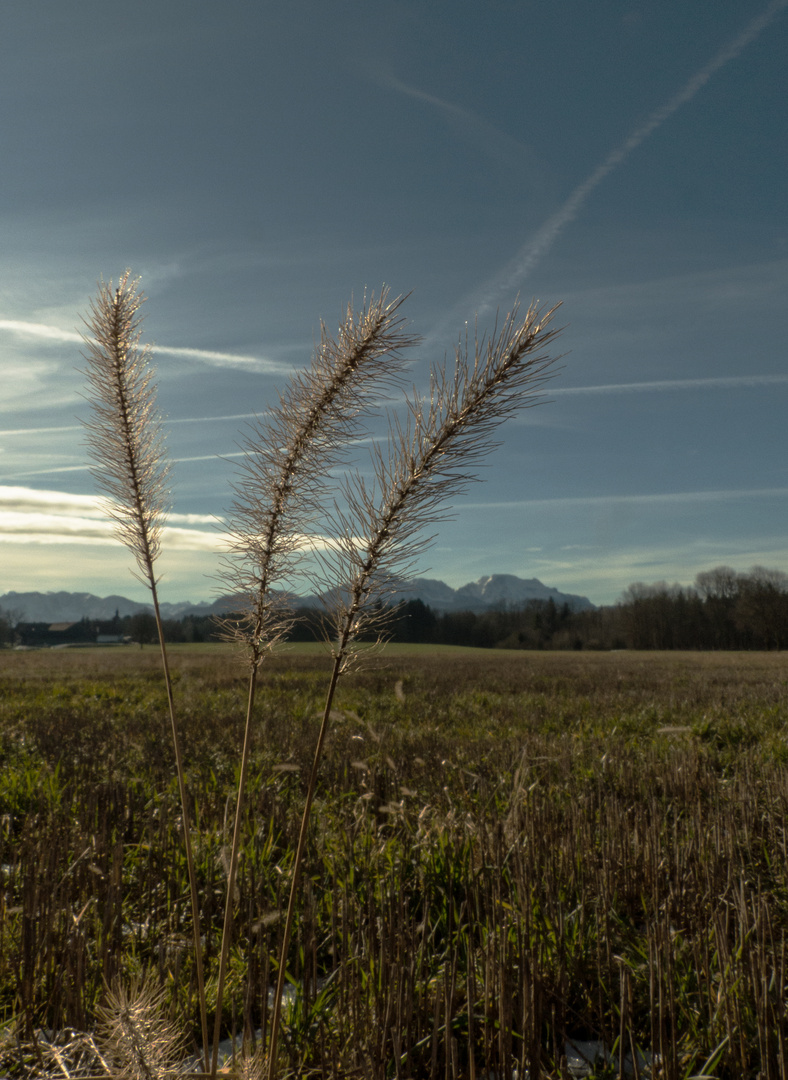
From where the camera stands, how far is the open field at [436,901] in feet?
7.67

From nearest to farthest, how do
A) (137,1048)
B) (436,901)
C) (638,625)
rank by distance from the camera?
(137,1048)
(436,901)
(638,625)

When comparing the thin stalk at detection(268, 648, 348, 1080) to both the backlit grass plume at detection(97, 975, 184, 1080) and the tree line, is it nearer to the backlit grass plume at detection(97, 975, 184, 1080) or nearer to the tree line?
the backlit grass plume at detection(97, 975, 184, 1080)

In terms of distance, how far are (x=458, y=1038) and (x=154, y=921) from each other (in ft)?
5.86

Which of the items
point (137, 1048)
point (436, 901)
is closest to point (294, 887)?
point (137, 1048)

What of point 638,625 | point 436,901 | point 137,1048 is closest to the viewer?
point 137,1048

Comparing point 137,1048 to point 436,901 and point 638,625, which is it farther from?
point 638,625

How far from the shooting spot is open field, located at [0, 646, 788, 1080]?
2338 millimetres

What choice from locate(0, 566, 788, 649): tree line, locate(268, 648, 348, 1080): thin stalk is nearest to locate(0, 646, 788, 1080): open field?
locate(268, 648, 348, 1080): thin stalk

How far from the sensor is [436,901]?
11.8 feet

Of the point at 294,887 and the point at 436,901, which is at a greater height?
the point at 294,887

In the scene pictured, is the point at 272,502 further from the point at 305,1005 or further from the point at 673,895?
the point at 673,895

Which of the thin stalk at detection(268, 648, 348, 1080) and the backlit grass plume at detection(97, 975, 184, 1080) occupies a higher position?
the thin stalk at detection(268, 648, 348, 1080)

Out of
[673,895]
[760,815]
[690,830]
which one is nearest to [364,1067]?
[673,895]

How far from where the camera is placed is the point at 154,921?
3469 millimetres
